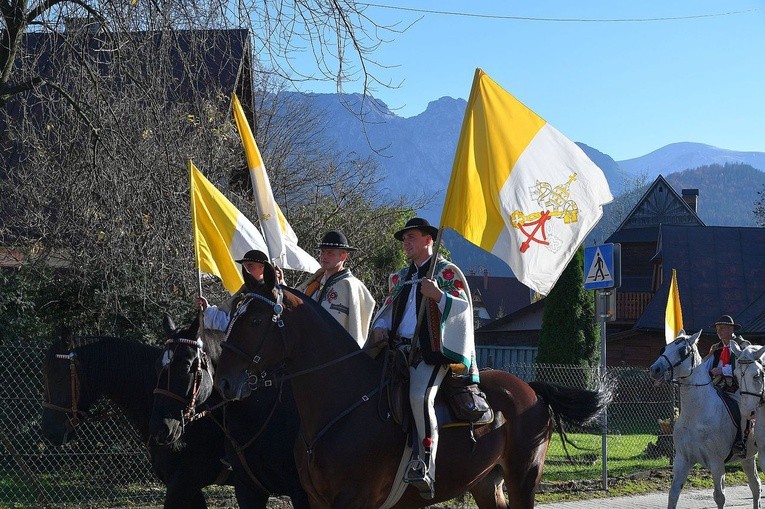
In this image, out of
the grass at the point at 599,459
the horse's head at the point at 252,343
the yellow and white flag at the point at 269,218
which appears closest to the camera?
the horse's head at the point at 252,343

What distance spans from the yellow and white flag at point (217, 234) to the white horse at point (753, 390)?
254 inches

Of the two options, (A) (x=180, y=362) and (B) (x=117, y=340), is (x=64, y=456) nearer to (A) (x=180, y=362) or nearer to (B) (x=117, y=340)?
(B) (x=117, y=340)

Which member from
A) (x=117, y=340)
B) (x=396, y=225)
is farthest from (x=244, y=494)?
(x=396, y=225)

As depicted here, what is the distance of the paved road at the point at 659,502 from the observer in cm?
1216

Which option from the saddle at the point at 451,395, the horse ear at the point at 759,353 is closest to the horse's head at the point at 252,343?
the saddle at the point at 451,395

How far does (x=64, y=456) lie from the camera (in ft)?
33.6

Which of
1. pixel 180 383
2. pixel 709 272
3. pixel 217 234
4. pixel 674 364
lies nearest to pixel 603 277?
pixel 674 364

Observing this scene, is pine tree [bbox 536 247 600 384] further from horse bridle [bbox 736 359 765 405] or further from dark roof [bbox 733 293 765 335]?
horse bridle [bbox 736 359 765 405]

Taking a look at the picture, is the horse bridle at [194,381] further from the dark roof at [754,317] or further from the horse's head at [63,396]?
the dark roof at [754,317]

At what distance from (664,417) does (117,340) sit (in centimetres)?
1256

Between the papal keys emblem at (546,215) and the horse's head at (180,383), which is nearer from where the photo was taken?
the papal keys emblem at (546,215)

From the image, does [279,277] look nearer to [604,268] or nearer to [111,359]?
[111,359]

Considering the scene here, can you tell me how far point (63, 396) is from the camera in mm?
7582

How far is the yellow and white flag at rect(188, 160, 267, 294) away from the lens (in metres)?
8.94
